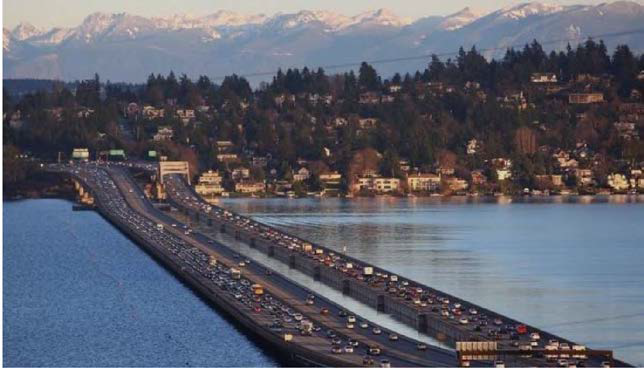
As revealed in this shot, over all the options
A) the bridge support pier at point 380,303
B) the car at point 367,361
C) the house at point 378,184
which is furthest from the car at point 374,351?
the house at point 378,184

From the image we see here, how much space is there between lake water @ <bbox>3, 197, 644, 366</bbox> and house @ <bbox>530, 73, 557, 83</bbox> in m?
31.4

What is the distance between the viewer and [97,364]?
2823cm

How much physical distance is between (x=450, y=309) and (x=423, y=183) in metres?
54.1

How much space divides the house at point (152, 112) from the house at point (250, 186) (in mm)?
15518

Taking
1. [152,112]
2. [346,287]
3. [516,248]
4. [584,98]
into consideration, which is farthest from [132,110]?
[346,287]

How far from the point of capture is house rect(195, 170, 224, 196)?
271 feet

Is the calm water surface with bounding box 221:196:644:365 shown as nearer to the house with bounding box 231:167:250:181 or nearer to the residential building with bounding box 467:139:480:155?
the house with bounding box 231:167:250:181

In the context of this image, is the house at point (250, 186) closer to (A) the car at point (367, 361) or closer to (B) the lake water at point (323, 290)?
(B) the lake water at point (323, 290)

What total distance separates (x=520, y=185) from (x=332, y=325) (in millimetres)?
56095

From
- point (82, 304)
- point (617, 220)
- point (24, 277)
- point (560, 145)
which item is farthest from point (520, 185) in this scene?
point (82, 304)

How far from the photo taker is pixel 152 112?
337ft

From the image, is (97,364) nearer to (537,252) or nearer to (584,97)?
(537,252)

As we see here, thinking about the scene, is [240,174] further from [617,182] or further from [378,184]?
[617,182]

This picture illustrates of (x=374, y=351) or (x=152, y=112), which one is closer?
(x=374, y=351)
